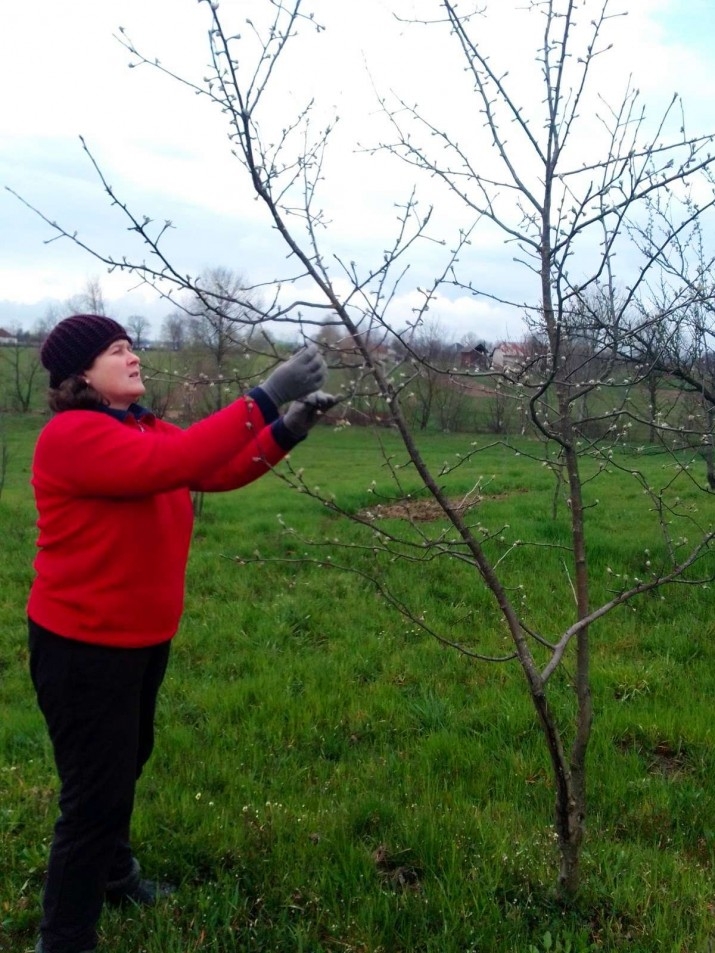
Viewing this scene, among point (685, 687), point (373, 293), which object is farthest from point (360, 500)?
point (373, 293)

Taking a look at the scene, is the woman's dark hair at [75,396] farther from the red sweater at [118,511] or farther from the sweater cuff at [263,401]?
the sweater cuff at [263,401]

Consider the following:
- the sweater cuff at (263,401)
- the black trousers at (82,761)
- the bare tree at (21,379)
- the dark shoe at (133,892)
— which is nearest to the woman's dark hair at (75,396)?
the sweater cuff at (263,401)

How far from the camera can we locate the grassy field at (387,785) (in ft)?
8.04

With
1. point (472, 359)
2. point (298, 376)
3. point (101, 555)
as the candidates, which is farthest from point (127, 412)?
point (472, 359)

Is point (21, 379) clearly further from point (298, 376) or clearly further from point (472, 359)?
point (298, 376)

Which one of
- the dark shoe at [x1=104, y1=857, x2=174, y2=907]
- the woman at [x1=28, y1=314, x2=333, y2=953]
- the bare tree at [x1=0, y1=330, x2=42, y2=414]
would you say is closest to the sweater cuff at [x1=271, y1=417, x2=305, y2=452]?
the woman at [x1=28, y1=314, x2=333, y2=953]

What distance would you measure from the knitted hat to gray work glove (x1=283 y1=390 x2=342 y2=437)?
0.58m

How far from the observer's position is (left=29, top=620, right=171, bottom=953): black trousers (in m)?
2.21

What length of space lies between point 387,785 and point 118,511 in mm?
1829

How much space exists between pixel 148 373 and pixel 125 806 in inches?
53.3

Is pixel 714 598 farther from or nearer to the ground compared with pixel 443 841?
farther from the ground

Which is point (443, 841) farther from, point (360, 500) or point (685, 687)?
point (360, 500)

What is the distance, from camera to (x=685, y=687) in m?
4.23

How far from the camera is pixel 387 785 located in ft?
10.8
